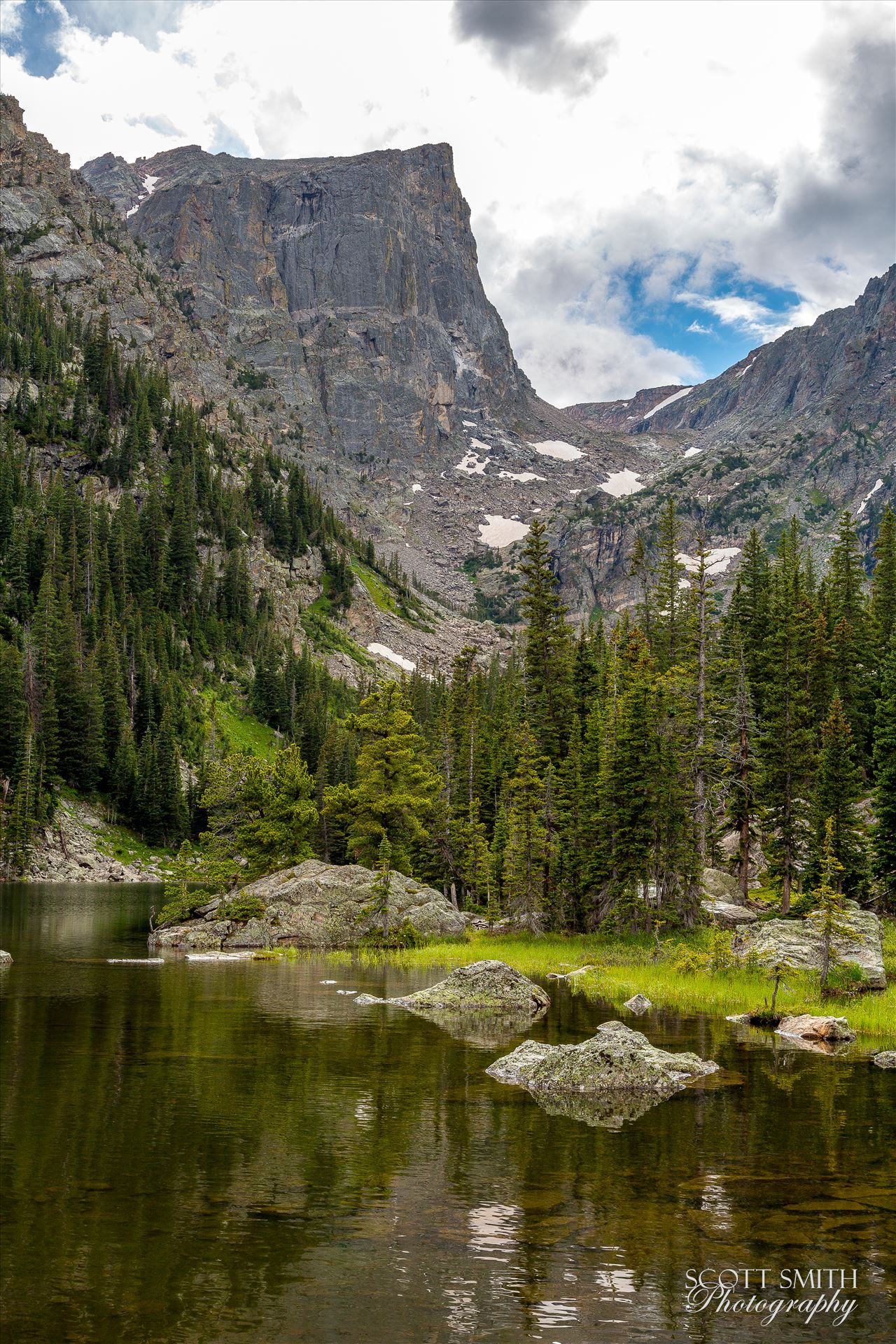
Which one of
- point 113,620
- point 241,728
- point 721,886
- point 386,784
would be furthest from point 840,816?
point 113,620

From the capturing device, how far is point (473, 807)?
74.2 metres

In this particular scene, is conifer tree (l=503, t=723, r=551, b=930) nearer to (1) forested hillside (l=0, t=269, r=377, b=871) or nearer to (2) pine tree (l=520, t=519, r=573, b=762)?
(2) pine tree (l=520, t=519, r=573, b=762)

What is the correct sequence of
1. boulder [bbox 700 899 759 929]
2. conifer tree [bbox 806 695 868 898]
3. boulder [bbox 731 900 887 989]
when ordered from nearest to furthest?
boulder [bbox 731 900 887 989] → conifer tree [bbox 806 695 868 898] → boulder [bbox 700 899 759 929]

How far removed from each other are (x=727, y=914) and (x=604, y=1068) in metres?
31.6

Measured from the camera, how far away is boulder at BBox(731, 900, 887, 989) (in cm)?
3444

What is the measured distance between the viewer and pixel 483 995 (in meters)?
33.7

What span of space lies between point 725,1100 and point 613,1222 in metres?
8.04

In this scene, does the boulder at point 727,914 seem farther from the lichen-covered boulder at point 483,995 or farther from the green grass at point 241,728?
the green grass at point 241,728

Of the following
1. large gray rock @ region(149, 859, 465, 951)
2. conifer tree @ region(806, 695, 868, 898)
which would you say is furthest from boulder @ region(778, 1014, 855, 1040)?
large gray rock @ region(149, 859, 465, 951)

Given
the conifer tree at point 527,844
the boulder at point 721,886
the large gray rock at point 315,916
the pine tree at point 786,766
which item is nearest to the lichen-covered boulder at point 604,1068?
the pine tree at point 786,766

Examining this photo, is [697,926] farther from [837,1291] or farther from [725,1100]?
[837,1291]

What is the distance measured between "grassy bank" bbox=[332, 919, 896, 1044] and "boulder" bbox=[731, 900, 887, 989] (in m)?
0.59

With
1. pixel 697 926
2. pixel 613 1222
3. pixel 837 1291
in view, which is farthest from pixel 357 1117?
pixel 697 926

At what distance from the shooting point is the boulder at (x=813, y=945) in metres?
34.4
